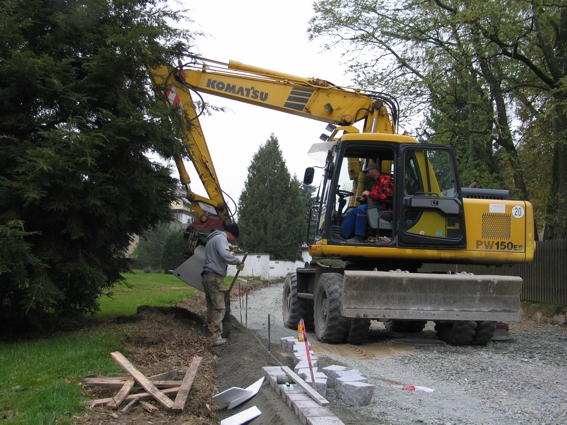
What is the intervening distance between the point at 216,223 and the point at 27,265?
3.77m

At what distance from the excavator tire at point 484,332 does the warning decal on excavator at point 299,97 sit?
4781mm

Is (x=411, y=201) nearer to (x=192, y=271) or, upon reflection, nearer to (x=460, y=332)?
(x=460, y=332)

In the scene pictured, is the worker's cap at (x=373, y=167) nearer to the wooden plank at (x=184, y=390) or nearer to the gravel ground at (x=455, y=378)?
the gravel ground at (x=455, y=378)

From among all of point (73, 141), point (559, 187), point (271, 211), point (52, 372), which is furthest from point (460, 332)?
point (271, 211)

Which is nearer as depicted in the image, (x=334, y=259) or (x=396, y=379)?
(x=396, y=379)

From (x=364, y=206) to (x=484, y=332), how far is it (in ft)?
8.72

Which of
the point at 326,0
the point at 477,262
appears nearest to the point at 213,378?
the point at 477,262

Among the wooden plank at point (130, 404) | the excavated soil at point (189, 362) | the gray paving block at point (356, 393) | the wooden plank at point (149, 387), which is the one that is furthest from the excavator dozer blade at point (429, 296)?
the wooden plank at point (130, 404)

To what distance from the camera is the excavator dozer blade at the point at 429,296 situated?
27.5 ft

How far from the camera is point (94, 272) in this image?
825cm

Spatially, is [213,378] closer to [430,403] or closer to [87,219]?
[430,403]

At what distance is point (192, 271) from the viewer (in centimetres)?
996

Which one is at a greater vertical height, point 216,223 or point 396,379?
point 216,223

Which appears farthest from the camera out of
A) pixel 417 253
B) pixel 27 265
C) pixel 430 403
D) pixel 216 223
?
pixel 216 223
